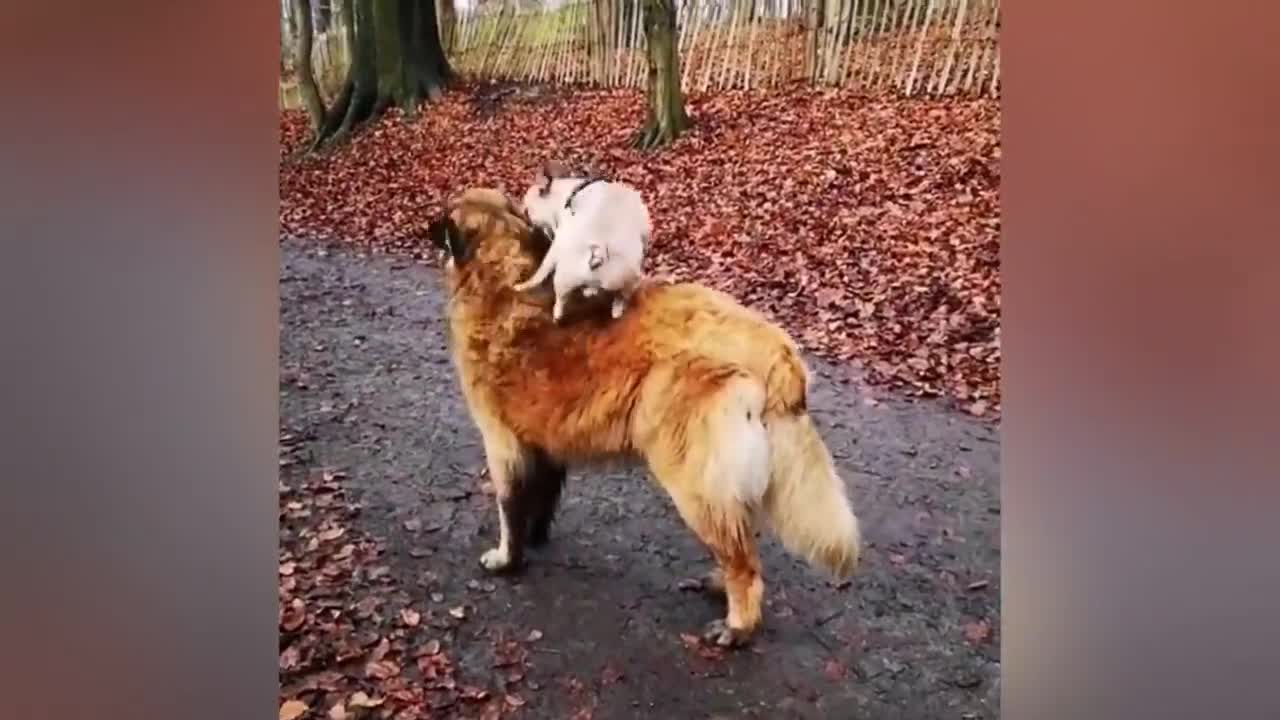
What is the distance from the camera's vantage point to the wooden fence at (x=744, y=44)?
1802mm

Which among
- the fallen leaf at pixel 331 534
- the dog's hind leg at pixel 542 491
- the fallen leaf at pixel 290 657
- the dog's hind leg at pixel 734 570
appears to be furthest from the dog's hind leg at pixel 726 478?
the fallen leaf at pixel 290 657

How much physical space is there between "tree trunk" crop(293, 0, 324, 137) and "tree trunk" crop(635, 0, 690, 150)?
57cm

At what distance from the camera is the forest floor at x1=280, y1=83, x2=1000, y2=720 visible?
1.72 meters

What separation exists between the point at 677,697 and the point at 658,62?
1114 mm

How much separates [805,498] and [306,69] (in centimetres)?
115

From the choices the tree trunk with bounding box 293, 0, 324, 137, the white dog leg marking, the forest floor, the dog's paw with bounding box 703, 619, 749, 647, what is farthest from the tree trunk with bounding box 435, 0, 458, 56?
the dog's paw with bounding box 703, 619, 749, 647

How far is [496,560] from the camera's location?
177cm

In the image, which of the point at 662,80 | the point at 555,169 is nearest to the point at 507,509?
the point at 555,169

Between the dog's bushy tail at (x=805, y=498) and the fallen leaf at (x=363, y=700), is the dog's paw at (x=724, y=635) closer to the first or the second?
the dog's bushy tail at (x=805, y=498)

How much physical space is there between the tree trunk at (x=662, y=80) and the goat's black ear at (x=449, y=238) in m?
0.37
